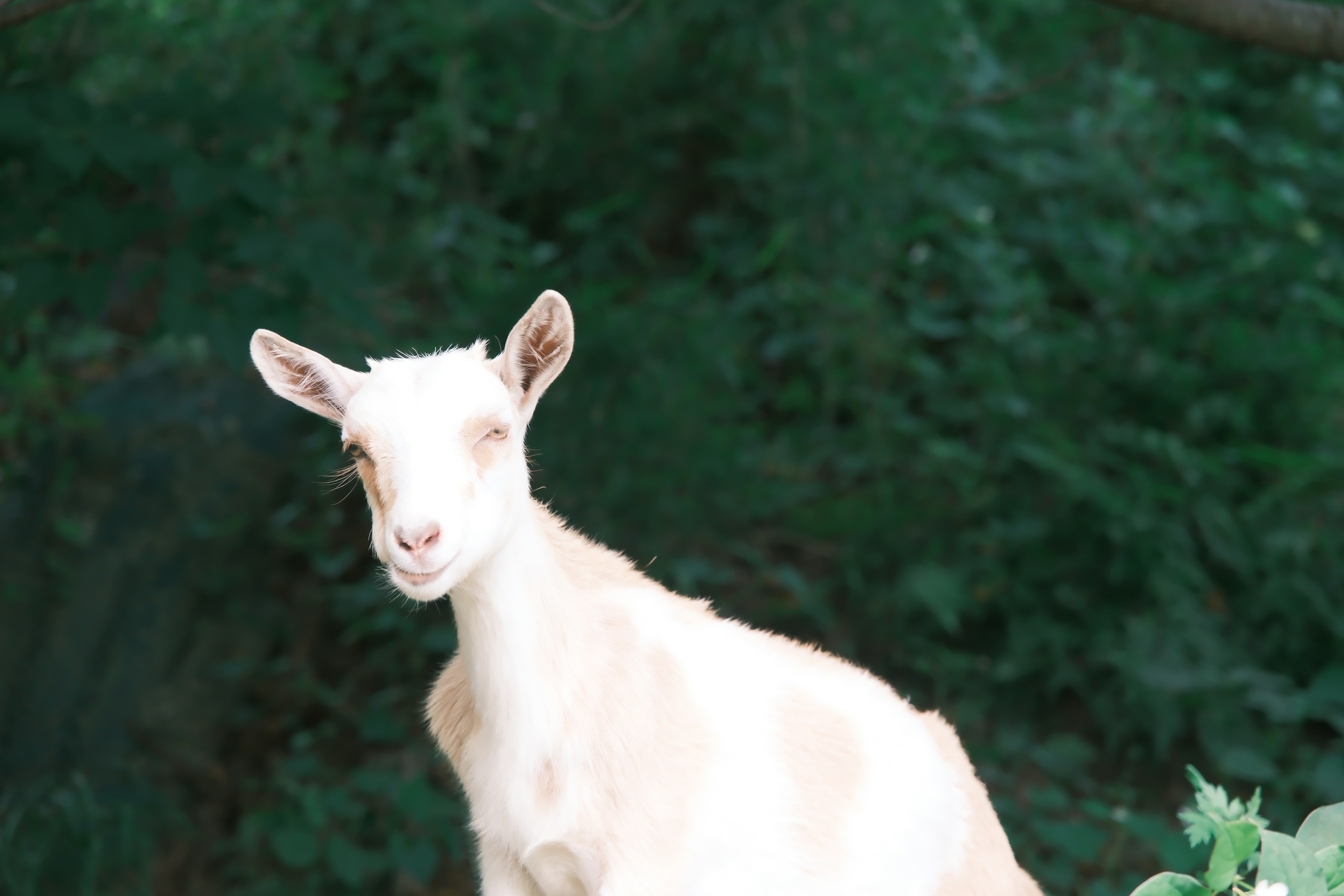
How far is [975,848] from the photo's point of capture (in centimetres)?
198

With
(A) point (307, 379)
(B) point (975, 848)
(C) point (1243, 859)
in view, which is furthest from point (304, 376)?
(C) point (1243, 859)

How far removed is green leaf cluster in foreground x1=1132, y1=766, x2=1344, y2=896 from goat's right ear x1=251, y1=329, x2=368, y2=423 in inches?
55.5

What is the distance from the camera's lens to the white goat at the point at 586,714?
5.55 ft

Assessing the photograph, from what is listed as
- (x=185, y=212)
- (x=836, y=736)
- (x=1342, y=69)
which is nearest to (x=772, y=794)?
(x=836, y=736)

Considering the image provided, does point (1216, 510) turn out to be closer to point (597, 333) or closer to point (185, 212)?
point (597, 333)

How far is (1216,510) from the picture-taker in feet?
14.6

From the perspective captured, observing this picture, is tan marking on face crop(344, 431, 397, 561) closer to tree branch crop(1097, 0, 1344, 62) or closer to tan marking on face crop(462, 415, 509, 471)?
tan marking on face crop(462, 415, 509, 471)

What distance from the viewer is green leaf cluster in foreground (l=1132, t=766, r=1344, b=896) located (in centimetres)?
163

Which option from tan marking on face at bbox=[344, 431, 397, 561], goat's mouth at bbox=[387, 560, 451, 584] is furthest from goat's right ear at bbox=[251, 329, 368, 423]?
goat's mouth at bbox=[387, 560, 451, 584]

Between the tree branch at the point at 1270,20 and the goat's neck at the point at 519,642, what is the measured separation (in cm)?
178

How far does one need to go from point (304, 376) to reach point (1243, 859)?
5.20 ft

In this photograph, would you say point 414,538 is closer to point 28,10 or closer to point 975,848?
point 975,848

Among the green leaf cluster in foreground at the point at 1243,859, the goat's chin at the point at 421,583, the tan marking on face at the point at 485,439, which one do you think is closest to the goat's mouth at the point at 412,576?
the goat's chin at the point at 421,583

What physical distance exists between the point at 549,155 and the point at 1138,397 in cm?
301
